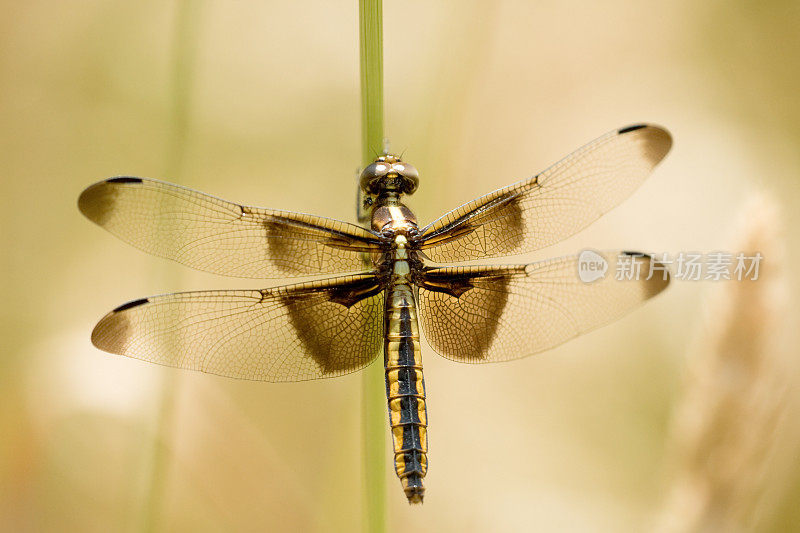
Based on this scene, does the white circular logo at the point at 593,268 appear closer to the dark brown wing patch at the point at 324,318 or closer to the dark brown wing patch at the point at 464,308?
the dark brown wing patch at the point at 464,308

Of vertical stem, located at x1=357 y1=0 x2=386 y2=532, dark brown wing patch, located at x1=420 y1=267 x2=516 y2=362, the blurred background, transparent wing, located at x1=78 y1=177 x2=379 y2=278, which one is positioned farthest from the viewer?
dark brown wing patch, located at x1=420 y1=267 x2=516 y2=362

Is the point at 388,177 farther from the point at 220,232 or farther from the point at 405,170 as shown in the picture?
the point at 220,232

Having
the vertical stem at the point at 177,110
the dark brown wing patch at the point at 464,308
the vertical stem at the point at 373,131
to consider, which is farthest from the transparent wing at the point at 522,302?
the vertical stem at the point at 177,110

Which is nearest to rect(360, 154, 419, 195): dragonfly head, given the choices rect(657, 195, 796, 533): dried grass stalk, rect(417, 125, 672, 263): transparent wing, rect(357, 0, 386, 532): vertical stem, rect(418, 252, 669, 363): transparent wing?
rect(417, 125, 672, 263): transparent wing

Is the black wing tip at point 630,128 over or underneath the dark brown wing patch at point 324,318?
over

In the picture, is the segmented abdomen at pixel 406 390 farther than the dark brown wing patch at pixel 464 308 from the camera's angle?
No

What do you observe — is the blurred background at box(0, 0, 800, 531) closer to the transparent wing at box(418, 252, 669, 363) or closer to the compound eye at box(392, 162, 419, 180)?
the transparent wing at box(418, 252, 669, 363)

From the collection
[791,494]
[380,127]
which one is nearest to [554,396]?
[791,494]

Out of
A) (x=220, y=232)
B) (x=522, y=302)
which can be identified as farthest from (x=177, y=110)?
(x=522, y=302)
